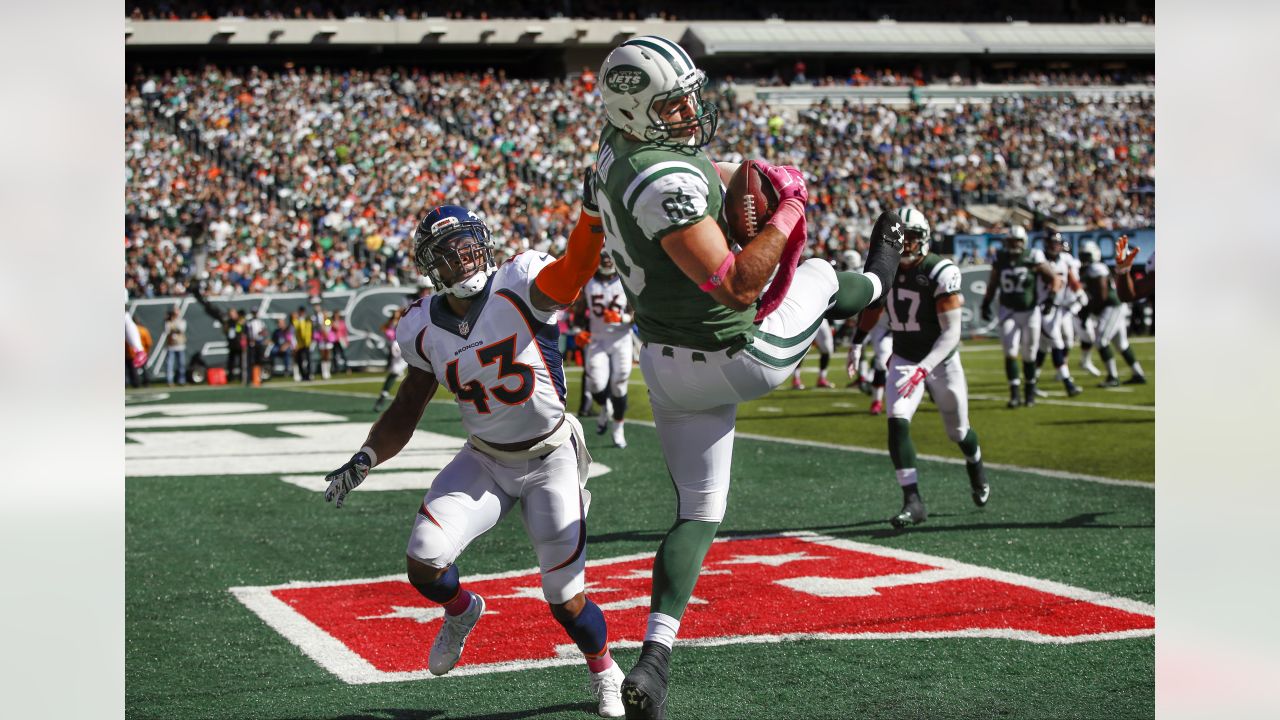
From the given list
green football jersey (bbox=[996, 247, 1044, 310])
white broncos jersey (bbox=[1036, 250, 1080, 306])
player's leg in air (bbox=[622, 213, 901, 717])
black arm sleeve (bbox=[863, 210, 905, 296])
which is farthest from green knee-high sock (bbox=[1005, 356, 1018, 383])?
player's leg in air (bbox=[622, 213, 901, 717])

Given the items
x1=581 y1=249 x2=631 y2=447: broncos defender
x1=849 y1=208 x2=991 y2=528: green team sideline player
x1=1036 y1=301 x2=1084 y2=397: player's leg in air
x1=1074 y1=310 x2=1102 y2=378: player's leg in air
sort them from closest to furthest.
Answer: x1=849 y1=208 x2=991 y2=528: green team sideline player → x1=581 y1=249 x2=631 y2=447: broncos defender → x1=1036 y1=301 x2=1084 y2=397: player's leg in air → x1=1074 y1=310 x2=1102 y2=378: player's leg in air

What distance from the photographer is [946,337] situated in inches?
300

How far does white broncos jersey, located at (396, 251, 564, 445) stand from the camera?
14.1 ft

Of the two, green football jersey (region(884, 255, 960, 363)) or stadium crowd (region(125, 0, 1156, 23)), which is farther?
stadium crowd (region(125, 0, 1156, 23))

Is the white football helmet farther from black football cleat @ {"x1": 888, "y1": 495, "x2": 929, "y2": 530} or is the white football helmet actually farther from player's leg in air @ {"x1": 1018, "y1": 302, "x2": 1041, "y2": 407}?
black football cleat @ {"x1": 888, "y1": 495, "x2": 929, "y2": 530}

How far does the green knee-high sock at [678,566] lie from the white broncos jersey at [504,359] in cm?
83

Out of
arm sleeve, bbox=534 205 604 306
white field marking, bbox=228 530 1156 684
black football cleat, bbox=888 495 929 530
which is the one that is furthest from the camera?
black football cleat, bbox=888 495 929 530

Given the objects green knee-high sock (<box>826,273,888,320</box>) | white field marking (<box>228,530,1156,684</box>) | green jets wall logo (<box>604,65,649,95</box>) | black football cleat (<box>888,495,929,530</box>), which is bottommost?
white field marking (<box>228,530,1156,684</box>)

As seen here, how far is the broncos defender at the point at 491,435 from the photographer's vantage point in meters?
4.21

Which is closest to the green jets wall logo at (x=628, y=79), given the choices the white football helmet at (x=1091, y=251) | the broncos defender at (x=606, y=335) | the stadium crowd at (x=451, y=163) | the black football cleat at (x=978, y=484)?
the black football cleat at (x=978, y=484)

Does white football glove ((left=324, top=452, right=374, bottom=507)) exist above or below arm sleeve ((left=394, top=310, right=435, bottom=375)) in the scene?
below

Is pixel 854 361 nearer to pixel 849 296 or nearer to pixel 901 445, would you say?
pixel 901 445

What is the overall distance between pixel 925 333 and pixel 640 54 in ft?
15.7

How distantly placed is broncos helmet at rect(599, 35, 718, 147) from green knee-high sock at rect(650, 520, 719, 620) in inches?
45.7
